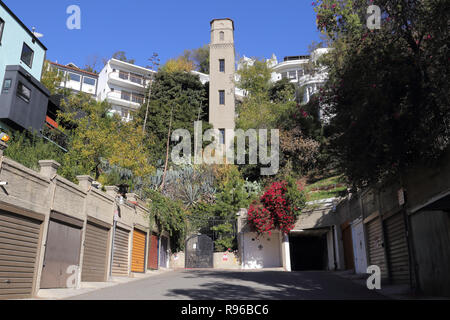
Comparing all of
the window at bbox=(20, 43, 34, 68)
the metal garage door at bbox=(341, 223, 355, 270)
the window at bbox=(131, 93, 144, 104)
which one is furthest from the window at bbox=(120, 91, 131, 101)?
the metal garage door at bbox=(341, 223, 355, 270)

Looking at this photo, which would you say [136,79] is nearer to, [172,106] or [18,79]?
[172,106]

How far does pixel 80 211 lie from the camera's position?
47.5ft

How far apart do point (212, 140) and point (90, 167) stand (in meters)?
19.9

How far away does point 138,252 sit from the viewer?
20.3m

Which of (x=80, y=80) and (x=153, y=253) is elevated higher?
(x=80, y=80)

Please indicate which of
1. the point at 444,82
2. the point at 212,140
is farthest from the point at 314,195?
the point at 444,82

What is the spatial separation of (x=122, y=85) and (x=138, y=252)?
38.2 meters

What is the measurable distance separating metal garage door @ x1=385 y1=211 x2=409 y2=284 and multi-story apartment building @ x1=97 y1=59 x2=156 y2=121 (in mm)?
A: 43119

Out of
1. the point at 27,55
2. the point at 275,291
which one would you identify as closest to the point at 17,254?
the point at 275,291

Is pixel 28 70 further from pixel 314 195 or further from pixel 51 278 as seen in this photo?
pixel 314 195

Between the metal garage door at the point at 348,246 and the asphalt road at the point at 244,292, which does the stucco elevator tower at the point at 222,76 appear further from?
the asphalt road at the point at 244,292

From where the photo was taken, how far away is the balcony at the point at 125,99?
171 feet

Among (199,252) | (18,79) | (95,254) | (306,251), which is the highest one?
(18,79)

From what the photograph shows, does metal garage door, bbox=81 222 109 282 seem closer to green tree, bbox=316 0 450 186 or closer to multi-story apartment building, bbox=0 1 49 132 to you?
multi-story apartment building, bbox=0 1 49 132
